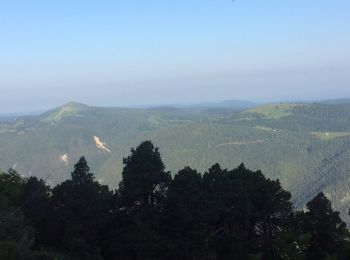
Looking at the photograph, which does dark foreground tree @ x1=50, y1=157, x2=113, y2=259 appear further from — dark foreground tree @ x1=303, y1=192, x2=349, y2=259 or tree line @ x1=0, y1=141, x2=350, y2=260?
dark foreground tree @ x1=303, y1=192, x2=349, y2=259

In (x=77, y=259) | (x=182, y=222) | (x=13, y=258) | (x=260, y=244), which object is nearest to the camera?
(x=13, y=258)

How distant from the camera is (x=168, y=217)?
115 ft

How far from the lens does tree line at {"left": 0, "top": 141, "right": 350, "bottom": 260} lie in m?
33.5

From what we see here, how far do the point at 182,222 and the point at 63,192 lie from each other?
972 centimetres

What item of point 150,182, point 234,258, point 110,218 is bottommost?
point 234,258

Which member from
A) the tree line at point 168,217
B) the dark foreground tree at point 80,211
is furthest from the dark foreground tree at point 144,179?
the dark foreground tree at point 80,211

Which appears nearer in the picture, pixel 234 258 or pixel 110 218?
pixel 234 258

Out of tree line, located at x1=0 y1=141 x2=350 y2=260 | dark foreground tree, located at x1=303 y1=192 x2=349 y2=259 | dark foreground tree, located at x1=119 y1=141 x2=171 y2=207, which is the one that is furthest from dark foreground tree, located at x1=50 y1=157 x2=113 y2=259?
dark foreground tree, located at x1=303 y1=192 x2=349 y2=259

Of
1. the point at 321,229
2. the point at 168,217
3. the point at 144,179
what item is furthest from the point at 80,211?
Answer: the point at 321,229

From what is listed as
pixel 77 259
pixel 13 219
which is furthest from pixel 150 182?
pixel 13 219

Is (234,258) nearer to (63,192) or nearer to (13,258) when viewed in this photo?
(63,192)

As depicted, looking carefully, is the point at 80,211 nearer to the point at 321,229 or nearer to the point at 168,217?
the point at 168,217

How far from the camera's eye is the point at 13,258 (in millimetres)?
23781

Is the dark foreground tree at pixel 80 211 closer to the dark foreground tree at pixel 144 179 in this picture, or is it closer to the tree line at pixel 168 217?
the tree line at pixel 168 217
